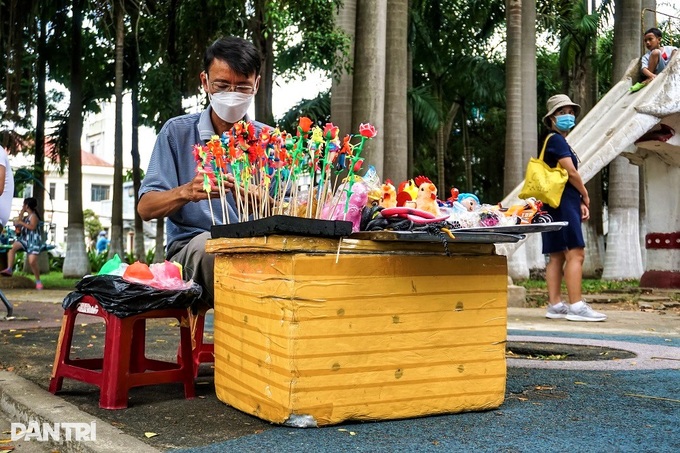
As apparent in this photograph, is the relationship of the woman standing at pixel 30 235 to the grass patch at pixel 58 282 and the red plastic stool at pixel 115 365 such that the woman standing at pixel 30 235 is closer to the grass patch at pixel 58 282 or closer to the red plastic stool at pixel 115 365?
the grass patch at pixel 58 282

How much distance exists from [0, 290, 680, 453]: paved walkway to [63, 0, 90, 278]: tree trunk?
15.6 meters

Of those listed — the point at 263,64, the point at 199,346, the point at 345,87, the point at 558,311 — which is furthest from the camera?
the point at 263,64

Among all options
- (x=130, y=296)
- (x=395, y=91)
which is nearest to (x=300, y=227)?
(x=130, y=296)

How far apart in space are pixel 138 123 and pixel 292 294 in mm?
24801

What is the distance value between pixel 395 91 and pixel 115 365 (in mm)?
9288

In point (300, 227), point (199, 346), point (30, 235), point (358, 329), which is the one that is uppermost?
point (300, 227)

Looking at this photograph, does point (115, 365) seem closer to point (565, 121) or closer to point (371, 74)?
point (565, 121)

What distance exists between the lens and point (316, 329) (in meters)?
3.24

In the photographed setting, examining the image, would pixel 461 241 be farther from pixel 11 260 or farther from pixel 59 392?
pixel 11 260

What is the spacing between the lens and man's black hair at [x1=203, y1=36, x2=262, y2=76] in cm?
422

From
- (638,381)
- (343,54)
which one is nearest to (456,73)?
(343,54)

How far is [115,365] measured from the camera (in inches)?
149

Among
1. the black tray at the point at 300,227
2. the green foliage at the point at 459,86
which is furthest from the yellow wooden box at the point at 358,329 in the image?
the green foliage at the point at 459,86

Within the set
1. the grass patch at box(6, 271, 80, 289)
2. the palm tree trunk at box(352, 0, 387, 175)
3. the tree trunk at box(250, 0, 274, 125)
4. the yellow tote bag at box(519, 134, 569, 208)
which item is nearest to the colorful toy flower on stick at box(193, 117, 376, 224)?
the yellow tote bag at box(519, 134, 569, 208)
